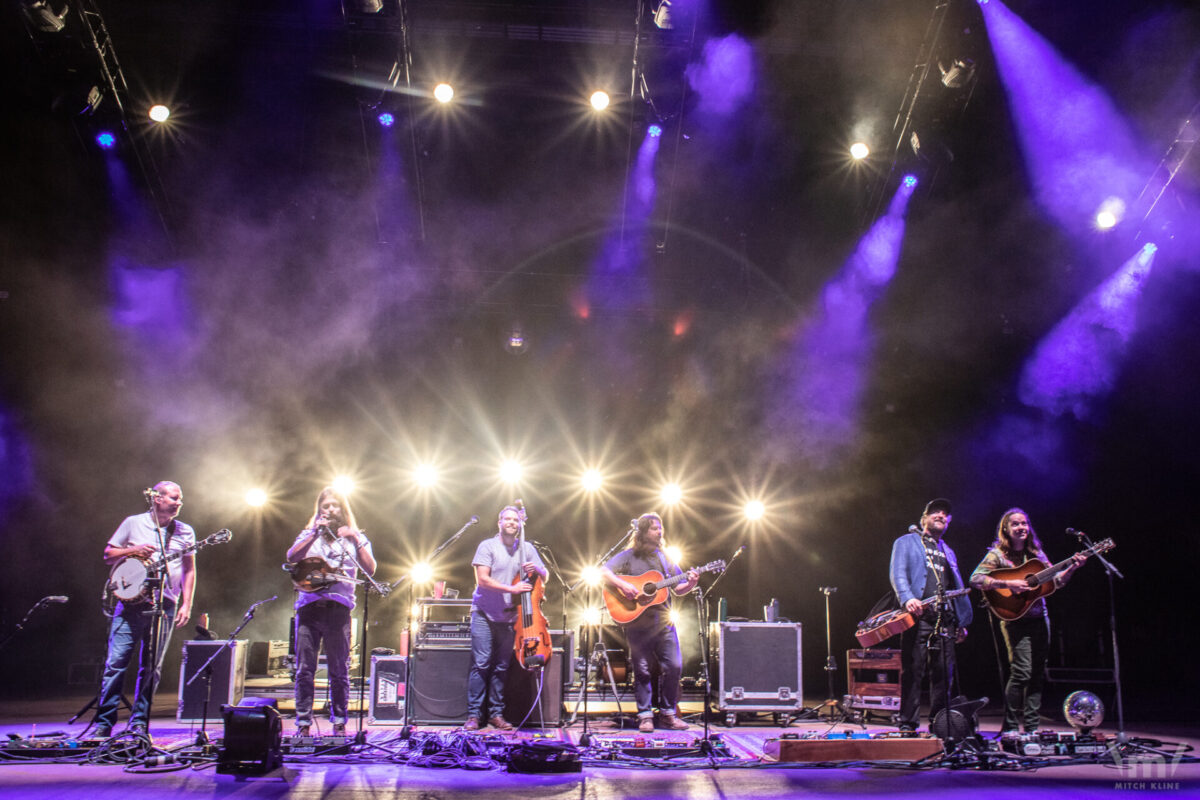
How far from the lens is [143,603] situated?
5.95 meters

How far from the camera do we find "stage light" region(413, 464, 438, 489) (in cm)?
1211

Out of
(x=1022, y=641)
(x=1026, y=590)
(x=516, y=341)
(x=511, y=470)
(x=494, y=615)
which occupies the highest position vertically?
(x=516, y=341)

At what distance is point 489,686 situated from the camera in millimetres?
6977

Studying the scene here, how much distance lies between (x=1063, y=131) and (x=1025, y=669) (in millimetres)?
6916

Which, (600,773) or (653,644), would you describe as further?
(653,644)

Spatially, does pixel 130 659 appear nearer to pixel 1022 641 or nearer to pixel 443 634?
pixel 443 634

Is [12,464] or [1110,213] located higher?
[1110,213]

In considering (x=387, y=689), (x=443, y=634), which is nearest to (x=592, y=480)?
(x=443, y=634)

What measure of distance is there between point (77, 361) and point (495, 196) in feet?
20.1

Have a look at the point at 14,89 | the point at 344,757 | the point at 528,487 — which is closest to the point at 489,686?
the point at 344,757

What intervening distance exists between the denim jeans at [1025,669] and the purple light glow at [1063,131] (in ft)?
20.6

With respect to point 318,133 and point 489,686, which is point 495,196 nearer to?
point 318,133

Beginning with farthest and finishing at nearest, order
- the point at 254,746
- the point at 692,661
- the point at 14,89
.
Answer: the point at 692,661
the point at 14,89
the point at 254,746

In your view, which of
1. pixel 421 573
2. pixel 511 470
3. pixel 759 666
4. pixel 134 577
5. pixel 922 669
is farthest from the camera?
pixel 511 470
